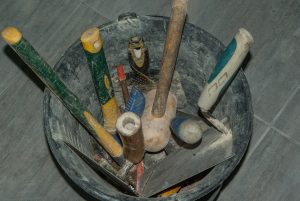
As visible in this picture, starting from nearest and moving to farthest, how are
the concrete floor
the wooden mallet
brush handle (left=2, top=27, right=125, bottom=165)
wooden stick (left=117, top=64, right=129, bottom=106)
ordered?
brush handle (left=2, top=27, right=125, bottom=165) < the wooden mallet < wooden stick (left=117, top=64, right=129, bottom=106) < the concrete floor

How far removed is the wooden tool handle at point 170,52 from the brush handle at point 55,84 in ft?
0.28

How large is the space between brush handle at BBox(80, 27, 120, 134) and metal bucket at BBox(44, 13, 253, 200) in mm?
47

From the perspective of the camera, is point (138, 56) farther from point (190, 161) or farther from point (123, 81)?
point (190, 161)

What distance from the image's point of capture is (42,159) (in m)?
1.03

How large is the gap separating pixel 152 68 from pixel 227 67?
23 cm

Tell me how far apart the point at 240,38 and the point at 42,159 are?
600mm

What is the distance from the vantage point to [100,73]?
→ 2.26 ft

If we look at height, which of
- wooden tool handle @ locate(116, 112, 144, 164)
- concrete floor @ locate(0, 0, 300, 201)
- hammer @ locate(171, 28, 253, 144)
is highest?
hammer @ locate(171, 28, 253, 144)

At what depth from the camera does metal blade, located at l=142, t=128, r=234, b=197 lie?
68cm

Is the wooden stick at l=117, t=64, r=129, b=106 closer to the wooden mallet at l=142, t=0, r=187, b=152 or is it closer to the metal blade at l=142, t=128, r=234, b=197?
the wooden mallet at l=142, t=0, r=187, b=152

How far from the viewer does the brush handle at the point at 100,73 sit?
2.05 ft

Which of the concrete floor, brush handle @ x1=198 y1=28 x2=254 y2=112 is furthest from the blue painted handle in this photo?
the concrete floor

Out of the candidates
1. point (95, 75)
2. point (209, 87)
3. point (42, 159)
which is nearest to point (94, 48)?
point (95, 75)

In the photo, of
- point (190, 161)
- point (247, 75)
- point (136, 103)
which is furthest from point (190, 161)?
point (247, 75)
